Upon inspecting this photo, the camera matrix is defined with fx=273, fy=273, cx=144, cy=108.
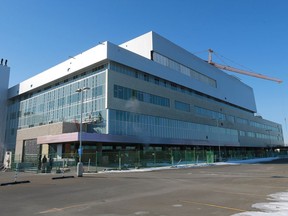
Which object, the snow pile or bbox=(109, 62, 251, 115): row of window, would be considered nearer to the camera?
the snow pile

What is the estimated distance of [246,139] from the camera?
9450 cm

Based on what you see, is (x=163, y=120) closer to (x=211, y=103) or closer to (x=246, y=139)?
(x=211, y=103)

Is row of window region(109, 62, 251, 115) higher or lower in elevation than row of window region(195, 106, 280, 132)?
higher

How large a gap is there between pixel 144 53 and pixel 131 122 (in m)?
17.6

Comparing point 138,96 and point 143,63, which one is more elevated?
point 143,63

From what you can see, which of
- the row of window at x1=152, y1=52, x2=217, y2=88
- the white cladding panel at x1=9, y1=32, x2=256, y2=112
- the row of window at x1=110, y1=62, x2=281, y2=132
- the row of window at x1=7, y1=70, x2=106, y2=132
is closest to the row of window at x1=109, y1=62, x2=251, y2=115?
the row of window at x1=110, y1=62, x2=281, y2=132

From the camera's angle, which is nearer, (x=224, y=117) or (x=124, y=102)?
(x=124, y=102)

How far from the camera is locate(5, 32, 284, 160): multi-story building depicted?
155 ft

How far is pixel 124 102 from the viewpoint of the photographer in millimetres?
49344

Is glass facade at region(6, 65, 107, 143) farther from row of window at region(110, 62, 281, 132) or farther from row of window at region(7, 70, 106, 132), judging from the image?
row of window at region(110, 62, 281, 132)

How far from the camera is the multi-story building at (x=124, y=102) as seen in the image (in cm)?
4738

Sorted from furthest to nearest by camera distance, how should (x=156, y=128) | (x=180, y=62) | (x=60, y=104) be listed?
(x=180, y=62)
(x=60, y=104)
(x=156, y=128)

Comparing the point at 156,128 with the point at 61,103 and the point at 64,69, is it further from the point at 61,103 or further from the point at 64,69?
the point at 64,69

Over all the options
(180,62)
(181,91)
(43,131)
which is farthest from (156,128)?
(43,131)
